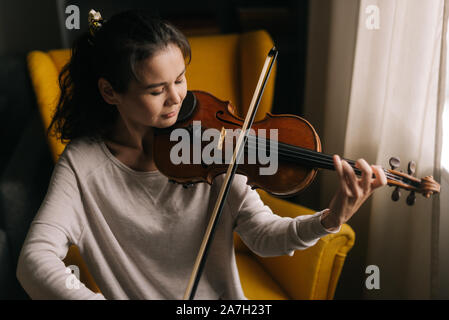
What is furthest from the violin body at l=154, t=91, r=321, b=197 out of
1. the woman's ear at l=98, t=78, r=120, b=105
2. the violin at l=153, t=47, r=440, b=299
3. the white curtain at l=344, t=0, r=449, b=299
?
the white curtain at l=344, t=0, r=449, b=299

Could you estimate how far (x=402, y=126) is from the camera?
111cm

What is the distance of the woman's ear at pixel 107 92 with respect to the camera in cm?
80

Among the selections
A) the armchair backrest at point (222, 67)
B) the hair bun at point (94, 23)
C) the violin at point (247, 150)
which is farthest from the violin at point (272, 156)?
the armchair backrest at point (222, 67)

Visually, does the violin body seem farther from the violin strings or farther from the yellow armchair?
the yellow armchair

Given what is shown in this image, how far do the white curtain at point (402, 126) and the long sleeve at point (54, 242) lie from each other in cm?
79

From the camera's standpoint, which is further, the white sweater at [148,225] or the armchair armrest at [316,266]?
the armchair armrest at [316,266]

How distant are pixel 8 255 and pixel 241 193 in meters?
0.74

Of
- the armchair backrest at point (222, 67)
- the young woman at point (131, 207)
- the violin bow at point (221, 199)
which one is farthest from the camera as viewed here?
the armchair backrest at point (222, 67)

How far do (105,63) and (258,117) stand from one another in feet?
2.32

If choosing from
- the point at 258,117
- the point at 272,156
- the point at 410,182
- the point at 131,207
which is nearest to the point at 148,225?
the point at 131,207

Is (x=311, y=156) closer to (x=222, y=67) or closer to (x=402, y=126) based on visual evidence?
(x=402, y=126)

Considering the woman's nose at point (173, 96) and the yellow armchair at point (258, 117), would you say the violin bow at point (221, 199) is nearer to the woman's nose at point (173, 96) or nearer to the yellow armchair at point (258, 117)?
the woman's nose at point (173, 96)
